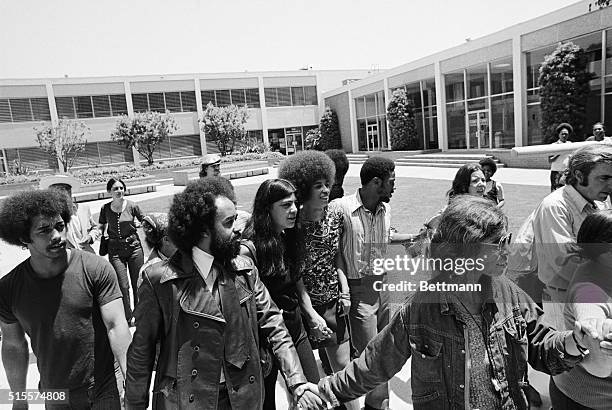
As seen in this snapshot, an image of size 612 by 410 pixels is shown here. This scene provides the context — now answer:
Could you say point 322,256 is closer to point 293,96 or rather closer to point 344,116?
point 344,116

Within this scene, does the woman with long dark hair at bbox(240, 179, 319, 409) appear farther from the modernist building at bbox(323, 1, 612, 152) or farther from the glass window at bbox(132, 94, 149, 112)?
the glass window at bbox(132, 94, 149, 112)

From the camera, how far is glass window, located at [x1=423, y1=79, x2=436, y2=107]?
26.7 metres

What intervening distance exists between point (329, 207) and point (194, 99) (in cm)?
4044

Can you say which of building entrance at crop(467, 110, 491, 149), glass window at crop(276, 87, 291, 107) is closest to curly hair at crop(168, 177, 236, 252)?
building entrance at crop(467, 110, 491, 149)

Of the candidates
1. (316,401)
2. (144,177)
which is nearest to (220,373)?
(316,401)

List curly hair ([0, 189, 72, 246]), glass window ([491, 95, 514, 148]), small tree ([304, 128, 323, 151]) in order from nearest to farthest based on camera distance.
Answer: curly hair ([0, 189, 72, 246])
glass window ([491, 95, 514, 148])
small tree ([304, 128, 323, 151])

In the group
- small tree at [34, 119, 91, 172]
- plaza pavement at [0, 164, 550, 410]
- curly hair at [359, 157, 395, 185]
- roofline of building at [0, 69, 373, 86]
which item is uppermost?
roofline of building at [0, 69, 373, 86]

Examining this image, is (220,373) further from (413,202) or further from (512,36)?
(512,36)

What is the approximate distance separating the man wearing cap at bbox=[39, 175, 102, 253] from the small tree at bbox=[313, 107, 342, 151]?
3412cm

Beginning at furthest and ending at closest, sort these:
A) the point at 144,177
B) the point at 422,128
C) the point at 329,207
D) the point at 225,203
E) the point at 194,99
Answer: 1. the point at 194,99
2. the point at 422,128
3. the point at 144,177
4. the point at 329,207
5. the point at 225,203

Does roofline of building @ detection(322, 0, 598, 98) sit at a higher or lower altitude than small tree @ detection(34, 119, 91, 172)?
higher

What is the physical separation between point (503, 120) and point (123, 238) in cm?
2136

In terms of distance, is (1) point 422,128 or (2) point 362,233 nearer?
(2) point 362,233

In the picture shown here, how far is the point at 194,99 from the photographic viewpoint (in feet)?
134
